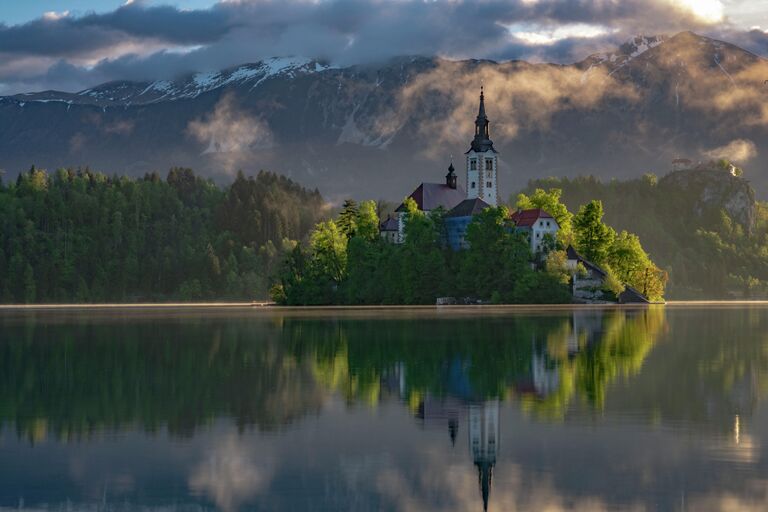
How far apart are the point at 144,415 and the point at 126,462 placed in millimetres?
10292

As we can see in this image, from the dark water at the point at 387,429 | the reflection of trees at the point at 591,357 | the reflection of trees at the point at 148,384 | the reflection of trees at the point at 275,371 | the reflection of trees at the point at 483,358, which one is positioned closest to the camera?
the dark water at the point at 387,429

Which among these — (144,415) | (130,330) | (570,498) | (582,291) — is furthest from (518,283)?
(570,498)

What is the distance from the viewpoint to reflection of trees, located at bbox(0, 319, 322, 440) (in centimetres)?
4478

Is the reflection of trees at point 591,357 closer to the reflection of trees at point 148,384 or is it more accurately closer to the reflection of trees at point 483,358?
the reflection of trees at point 483,358

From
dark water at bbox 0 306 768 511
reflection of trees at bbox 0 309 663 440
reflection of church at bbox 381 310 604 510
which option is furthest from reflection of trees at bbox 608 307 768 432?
reflection of church at bbox 381 310 604 510

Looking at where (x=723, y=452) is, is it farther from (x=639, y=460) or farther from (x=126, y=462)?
(x=126, y=462)

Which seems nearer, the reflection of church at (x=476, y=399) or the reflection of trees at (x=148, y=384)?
the reflection of church at (x=476, y=399)

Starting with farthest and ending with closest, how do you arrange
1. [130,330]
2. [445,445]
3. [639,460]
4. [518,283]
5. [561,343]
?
[518,283], [130,330], [561,343], [445,445], [639,460]

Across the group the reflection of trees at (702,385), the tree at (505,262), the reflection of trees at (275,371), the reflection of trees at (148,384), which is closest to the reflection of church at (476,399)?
the reflection of trees at (275,371)

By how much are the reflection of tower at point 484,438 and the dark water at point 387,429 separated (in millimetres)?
112

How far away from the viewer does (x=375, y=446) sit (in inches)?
1511

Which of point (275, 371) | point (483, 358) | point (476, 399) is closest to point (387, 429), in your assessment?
point (476, 399)

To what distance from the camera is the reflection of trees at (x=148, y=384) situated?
4478 cm

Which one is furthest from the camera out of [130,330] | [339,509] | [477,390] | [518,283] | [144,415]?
[518,283]
